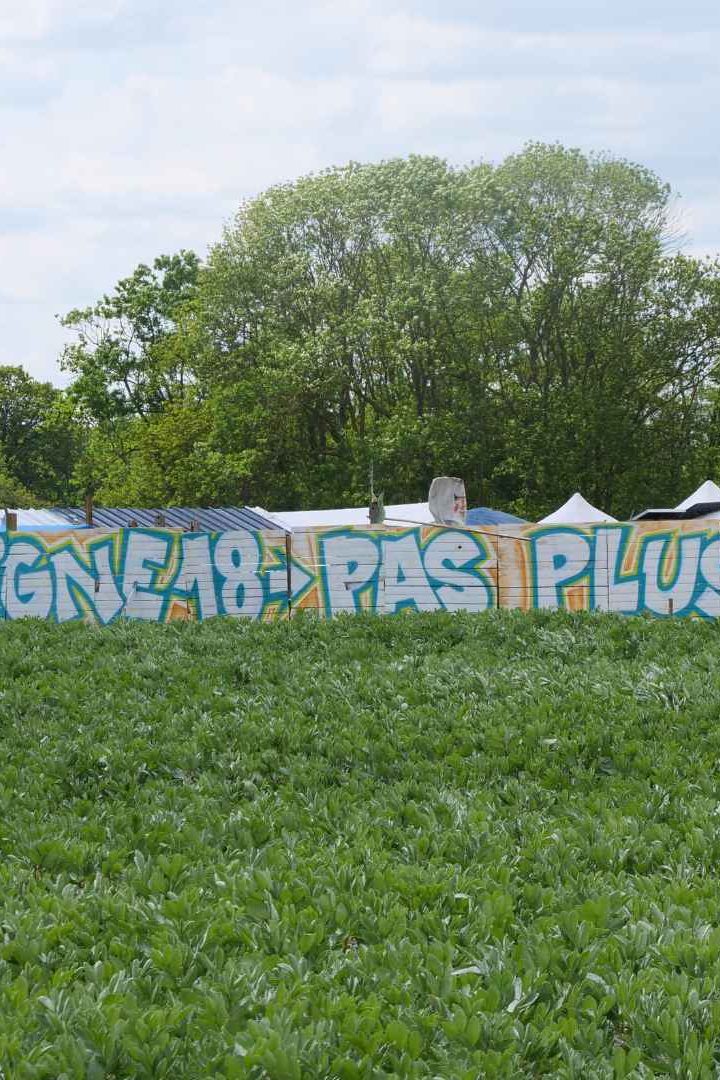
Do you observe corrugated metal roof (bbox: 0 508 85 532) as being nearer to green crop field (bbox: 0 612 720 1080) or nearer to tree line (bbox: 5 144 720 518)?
tree line (bbox: 5 144 720 518)

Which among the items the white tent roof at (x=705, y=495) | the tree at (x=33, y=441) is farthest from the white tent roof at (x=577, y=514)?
the tree at (x=33, y=441)

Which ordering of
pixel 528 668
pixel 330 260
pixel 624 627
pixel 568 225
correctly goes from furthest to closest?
pixel 330 260 → pixel 568 225 → pixel 624 627 → pixel 528 668

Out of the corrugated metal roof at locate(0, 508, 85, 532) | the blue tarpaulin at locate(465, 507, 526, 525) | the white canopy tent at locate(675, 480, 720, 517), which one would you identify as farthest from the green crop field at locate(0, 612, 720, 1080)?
the blue tarpaulin at locate(465, 507, 526, 525)

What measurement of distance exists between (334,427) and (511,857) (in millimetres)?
35357

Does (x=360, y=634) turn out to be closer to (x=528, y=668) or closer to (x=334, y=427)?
(x=528, y=668)

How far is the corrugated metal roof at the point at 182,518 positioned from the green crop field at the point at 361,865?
61.0ft

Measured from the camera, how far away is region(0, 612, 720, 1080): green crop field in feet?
11.9

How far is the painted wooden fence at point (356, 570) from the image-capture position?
64.3ft

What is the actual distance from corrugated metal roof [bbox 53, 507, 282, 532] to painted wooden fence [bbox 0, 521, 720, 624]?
9019 mm

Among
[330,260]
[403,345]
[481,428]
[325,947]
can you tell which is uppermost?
[330,260]

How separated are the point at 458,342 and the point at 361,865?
33.0 metres

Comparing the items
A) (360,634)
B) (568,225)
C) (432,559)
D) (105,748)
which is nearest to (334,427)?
(568,225)

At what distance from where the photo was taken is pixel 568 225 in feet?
115

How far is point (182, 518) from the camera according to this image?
98.7 ft
